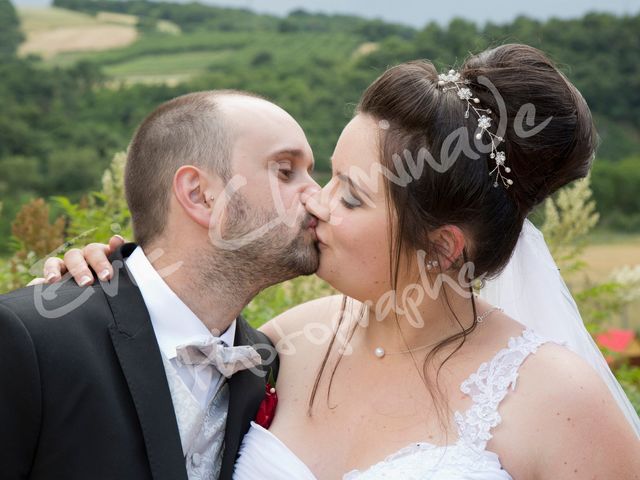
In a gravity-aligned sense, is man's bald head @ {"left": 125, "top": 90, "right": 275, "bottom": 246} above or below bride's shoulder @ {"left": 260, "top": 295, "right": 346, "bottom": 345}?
above

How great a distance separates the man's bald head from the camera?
11.2ft

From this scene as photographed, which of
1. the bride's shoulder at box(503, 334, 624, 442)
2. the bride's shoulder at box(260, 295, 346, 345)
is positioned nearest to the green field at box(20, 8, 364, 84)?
the bride's shoulder at box(260, 295, 346, 345)

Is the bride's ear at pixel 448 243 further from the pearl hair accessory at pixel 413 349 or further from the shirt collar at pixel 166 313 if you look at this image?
the shirt collar at pixel 166 313

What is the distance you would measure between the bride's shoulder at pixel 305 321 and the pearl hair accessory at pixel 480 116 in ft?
3.28

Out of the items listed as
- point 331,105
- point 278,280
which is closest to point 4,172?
point 331,105

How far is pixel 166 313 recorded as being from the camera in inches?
125

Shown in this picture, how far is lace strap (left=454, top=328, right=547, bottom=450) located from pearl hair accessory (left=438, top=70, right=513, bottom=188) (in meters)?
0.59

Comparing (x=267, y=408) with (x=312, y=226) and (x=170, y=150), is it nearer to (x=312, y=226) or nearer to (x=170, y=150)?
(x=312, y=226)

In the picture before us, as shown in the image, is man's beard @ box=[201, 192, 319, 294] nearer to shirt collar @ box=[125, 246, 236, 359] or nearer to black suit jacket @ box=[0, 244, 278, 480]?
shirt collar @ box=[125, 246, 236, 359]

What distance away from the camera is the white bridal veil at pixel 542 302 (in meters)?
3.56

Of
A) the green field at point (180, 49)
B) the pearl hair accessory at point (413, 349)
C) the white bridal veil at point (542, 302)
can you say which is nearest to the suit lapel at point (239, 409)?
the pearl hair accessory at point (413, 349)

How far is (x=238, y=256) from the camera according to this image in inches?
131

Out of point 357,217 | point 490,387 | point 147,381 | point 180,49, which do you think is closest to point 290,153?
point 357,217

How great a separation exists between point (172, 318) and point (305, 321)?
0.77m
